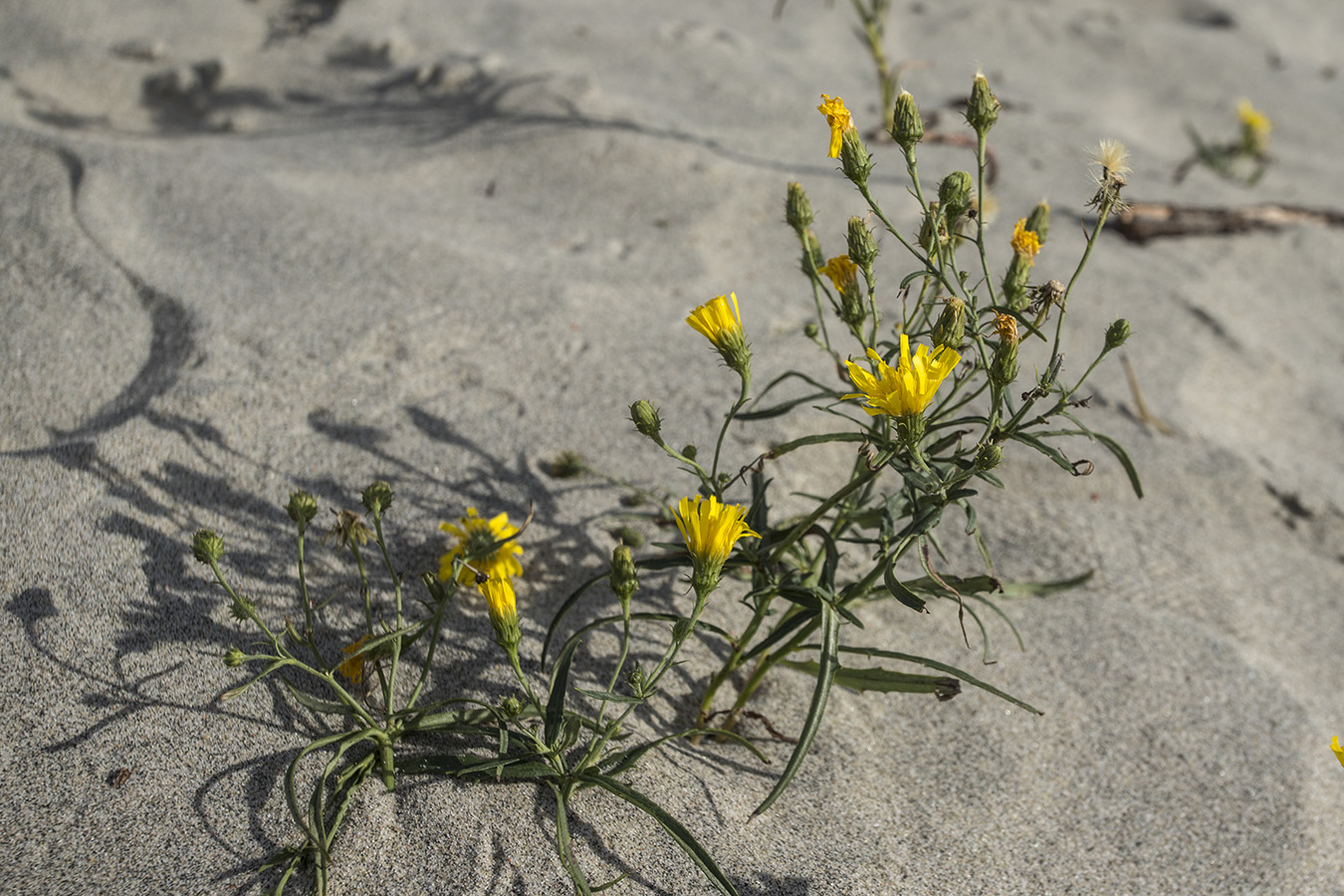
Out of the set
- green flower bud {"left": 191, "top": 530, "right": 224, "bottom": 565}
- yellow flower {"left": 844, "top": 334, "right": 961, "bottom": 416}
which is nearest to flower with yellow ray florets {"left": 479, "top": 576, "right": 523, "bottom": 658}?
green flower bud {"left": 191, "top": 530, "right": 224, "bottom": 565}

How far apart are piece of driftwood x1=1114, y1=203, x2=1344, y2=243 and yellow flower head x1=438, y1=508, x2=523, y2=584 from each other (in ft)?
6.88

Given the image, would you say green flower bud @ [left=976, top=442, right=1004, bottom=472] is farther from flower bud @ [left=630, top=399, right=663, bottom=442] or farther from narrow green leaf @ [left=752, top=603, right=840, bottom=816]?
flower bud @ [left=630, top=399, right=663, bottom=442]

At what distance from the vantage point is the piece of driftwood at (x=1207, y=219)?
2.77 metres

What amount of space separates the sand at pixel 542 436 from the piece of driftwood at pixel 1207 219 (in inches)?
1.9

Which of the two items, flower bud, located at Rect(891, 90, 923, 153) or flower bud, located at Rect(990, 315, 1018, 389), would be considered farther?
flower bud, located at Rect(891, 90, 923, 153)

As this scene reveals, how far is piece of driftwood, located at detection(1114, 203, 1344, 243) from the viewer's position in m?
2.77

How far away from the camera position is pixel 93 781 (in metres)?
1.23

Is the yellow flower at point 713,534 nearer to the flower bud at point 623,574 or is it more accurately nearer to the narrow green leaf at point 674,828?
the flower bud at point 623,574

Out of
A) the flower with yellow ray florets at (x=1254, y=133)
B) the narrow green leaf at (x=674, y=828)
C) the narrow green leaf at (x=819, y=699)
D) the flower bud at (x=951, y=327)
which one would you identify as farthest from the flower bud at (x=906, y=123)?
the flower with yellow ray florets at (x=1254, y=133)

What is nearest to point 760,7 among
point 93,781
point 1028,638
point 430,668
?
point 1028,638

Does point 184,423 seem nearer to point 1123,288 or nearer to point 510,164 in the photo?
point 510,164

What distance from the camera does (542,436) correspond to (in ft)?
6.00

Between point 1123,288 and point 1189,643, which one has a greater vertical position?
point 1123,288

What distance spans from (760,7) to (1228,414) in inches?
96.1
